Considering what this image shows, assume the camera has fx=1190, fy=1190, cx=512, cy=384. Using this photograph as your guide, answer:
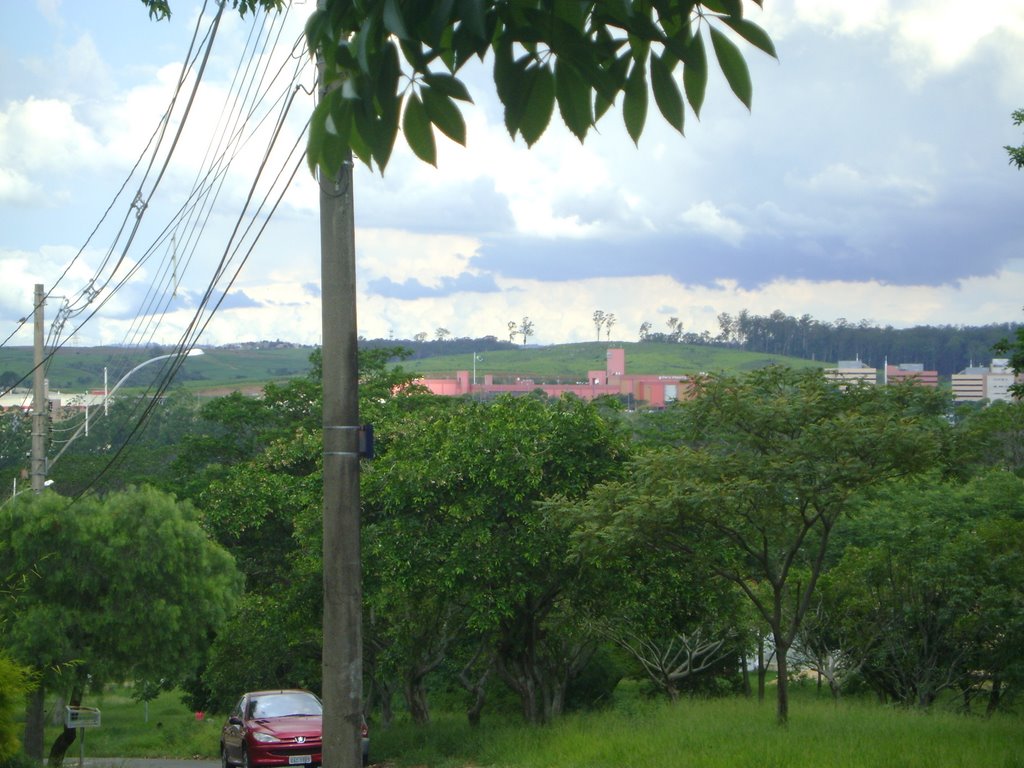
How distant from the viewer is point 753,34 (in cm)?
288

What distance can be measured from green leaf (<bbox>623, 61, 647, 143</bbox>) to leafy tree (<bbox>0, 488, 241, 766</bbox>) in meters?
17.6

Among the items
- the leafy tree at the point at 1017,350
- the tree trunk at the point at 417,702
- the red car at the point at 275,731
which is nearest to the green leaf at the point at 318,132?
the red car at the point at 275,731

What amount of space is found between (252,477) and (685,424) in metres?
14.9

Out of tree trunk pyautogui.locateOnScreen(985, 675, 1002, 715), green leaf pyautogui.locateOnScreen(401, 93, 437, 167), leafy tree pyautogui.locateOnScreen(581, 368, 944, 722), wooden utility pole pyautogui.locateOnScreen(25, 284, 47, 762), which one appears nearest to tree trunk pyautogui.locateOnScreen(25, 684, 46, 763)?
wooden utility pole pyautogui.locateOnScreen(25, 284, 47, 762)

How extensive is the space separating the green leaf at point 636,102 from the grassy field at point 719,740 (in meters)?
12.2

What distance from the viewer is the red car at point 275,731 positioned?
689 inches

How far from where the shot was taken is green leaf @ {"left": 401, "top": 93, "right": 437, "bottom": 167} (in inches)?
115

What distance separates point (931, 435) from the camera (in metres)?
15.5

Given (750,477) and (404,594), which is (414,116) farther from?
(404,594)

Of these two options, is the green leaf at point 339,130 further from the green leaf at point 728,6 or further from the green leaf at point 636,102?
the green leaf at point 728,6

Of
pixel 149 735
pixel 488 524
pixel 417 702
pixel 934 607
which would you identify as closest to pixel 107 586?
pixel 488 524

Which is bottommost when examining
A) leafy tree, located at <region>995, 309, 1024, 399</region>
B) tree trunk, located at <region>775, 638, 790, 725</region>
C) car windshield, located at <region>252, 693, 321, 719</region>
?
car windshield, located at <region>252, 693, 321, 719</region>

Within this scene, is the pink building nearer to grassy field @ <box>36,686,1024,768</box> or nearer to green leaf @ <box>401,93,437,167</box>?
grassy field @ <box>36,686,1024,768</box>

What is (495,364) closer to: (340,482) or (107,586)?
(107,586)
